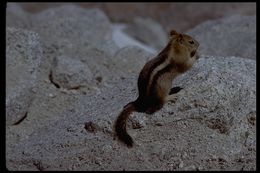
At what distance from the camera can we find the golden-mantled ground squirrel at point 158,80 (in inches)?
203

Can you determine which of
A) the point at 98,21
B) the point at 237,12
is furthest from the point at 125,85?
the point at 237,12

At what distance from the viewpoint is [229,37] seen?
845cm

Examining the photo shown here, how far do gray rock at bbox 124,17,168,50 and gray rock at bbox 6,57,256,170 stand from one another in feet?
15.3

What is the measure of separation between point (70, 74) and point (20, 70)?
69cm

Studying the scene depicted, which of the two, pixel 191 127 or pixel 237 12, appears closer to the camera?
pixel 191 127

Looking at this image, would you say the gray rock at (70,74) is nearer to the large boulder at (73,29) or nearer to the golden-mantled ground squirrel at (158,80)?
the large boulder at (73,29)

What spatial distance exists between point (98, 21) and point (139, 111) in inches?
158

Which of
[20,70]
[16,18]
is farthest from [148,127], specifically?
[16,18]

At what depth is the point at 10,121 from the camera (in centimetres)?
614

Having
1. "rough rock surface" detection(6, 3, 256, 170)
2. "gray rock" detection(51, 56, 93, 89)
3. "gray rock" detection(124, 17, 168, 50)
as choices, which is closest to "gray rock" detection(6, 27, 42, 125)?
"rough rock surface" detection(6, 3, 256, 170)

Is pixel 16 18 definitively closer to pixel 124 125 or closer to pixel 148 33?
pixel 148 33

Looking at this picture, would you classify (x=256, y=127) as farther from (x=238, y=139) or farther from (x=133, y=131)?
(x=133, y=131)

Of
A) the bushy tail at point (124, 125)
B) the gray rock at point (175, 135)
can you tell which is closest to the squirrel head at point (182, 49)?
the gray rock at point (175, 135)

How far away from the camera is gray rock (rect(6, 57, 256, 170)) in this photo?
5.11 m
